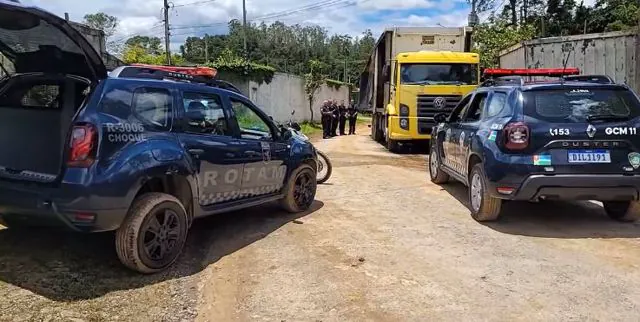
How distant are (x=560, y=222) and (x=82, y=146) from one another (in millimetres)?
5294

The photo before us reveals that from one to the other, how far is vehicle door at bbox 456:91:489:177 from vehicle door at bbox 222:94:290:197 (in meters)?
2.26

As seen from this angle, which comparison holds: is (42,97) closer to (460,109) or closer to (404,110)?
(460,109)

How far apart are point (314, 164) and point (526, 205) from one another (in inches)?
114

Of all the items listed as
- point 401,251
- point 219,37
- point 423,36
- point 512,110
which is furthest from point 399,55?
point 219,37

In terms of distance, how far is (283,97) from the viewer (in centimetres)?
3008

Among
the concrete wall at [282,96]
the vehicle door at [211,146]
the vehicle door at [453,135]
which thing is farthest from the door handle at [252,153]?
the concrete wall at [282,96]

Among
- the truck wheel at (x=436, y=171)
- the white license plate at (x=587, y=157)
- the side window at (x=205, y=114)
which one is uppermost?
the side window at (x=205, y=114)

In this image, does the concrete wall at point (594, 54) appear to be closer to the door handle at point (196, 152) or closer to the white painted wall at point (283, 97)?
the door handle at point (196, 152)

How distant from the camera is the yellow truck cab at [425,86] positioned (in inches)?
590

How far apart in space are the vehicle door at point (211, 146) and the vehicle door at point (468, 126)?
9.76 feet

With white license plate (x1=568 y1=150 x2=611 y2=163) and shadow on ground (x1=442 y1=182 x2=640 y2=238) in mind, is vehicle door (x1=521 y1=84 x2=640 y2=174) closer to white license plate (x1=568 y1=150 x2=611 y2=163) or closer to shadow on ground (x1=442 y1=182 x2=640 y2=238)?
white license plate (x1=568 y1=150 x2=611 y2=163)

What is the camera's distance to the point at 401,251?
571cm

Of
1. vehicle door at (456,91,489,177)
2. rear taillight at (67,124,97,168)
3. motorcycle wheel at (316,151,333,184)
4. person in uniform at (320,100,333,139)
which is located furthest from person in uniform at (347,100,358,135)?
rear taillight at (67,124,97,168)

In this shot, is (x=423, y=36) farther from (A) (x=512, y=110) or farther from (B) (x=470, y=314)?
(B) (x=470, y=314)
